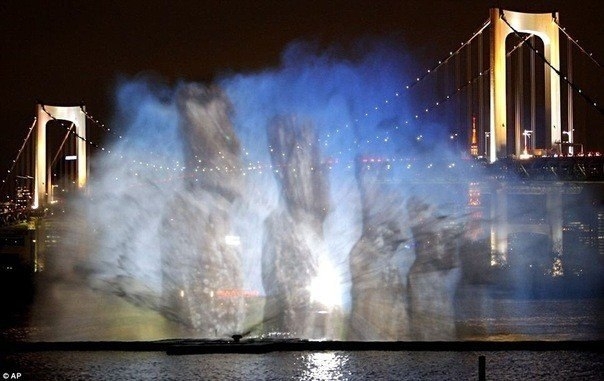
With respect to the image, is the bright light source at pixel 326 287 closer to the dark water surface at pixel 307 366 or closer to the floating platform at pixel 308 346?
the floating platform at pixel 308 346

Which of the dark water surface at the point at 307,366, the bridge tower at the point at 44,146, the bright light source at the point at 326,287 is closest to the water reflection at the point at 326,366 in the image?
the dark water surface at the point at 307,366

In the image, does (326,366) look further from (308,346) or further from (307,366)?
(308,346)

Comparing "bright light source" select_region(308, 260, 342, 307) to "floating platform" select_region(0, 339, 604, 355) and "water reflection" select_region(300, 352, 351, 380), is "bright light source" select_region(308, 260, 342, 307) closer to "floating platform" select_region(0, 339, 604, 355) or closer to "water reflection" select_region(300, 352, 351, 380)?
"floating platform" select_region(0, 339, 604, 355)

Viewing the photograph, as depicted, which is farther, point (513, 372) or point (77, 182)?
point (77, 182)

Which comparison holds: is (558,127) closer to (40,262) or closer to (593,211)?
(593,211)

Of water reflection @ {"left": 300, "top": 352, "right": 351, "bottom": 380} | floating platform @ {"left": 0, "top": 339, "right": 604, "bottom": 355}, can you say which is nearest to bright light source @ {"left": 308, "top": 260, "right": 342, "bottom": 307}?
floating platform @ {"left": 0, "top": 339, "right": 604, "bottom": 355}

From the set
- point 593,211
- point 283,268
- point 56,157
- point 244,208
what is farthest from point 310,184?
point 56,157
